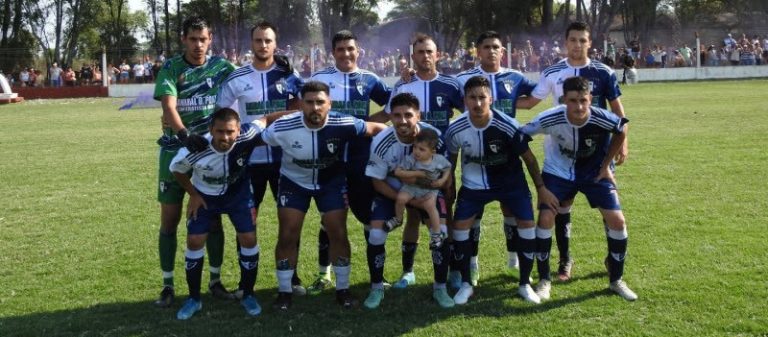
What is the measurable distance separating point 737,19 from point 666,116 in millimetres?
42337

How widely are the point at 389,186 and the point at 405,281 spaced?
36.5 inches

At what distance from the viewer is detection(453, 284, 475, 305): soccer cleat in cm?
529

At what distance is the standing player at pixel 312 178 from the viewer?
5262 mm

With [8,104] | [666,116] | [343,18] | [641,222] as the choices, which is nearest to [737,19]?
[343,18]

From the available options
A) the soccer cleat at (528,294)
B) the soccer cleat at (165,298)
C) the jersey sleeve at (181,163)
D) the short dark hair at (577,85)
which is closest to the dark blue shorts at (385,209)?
the soccer cleat at (528,294)

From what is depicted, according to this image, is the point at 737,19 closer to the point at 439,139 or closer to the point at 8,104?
the point at 8,104

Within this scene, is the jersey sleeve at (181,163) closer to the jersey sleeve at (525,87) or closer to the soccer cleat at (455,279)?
the soccer cleat at (455,279)

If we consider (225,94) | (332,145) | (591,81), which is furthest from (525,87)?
(225,94)

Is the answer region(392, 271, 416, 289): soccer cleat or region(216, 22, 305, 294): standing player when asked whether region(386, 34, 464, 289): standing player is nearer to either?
region(392, 271, 416, 289): soccer cleat

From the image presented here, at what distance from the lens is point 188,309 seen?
17.0 ft

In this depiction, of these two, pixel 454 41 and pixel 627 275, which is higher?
pixel 454 41

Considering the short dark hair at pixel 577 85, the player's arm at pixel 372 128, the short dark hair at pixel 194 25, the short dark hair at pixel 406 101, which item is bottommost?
the player's arm at pixel 372 128

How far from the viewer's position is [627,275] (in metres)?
5.75

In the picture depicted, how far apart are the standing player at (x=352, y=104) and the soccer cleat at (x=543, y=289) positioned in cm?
148
